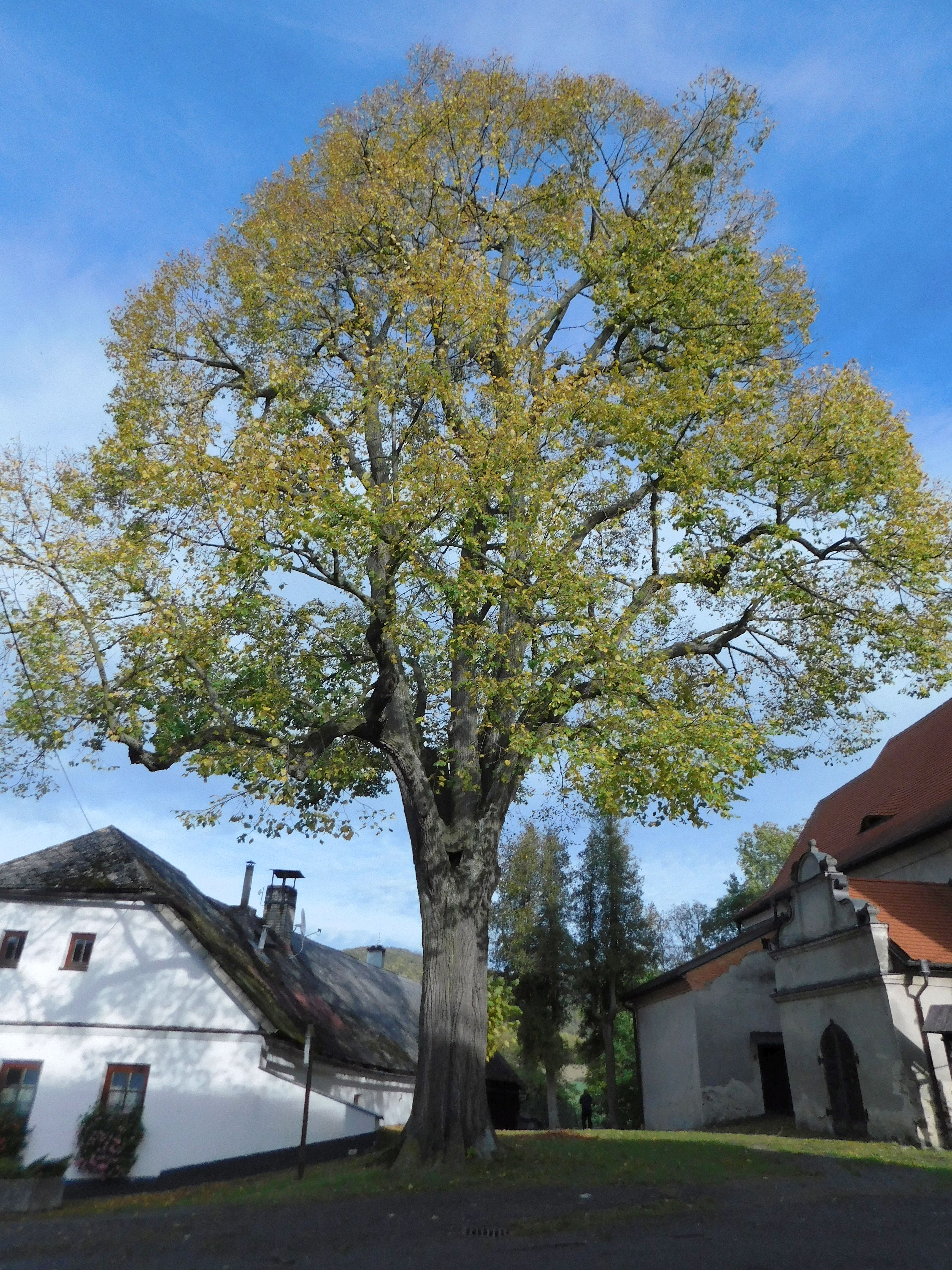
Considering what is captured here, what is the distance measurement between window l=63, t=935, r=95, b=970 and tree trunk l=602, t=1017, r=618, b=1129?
2151cm

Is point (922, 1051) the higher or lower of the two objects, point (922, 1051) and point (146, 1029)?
the lower

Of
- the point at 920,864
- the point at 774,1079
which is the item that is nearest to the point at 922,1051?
the point at 920,864

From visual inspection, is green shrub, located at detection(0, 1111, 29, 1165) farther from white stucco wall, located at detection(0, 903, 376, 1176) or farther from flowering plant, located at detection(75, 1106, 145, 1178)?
flowering plant, located at detection(75, 1106, 145, 1178)

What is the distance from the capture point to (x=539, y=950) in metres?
34.4

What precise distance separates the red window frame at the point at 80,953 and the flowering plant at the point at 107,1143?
3.05 metres

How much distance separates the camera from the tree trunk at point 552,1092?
3403cm

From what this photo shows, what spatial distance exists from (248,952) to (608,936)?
57.5 ft

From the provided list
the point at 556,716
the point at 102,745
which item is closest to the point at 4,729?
the point at 102,745

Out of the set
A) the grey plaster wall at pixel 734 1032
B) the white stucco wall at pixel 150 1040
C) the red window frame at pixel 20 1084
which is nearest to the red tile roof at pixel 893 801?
the grey plaster wall at pixel 734 1032

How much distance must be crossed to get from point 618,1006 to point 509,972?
4.58m

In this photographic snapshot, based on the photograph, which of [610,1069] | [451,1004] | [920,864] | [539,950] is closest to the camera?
[451,1004]

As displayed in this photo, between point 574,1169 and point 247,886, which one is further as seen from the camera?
point 247,886

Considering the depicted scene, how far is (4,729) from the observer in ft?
42.5

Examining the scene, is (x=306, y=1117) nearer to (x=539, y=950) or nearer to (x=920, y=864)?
(x=920, y=864)
